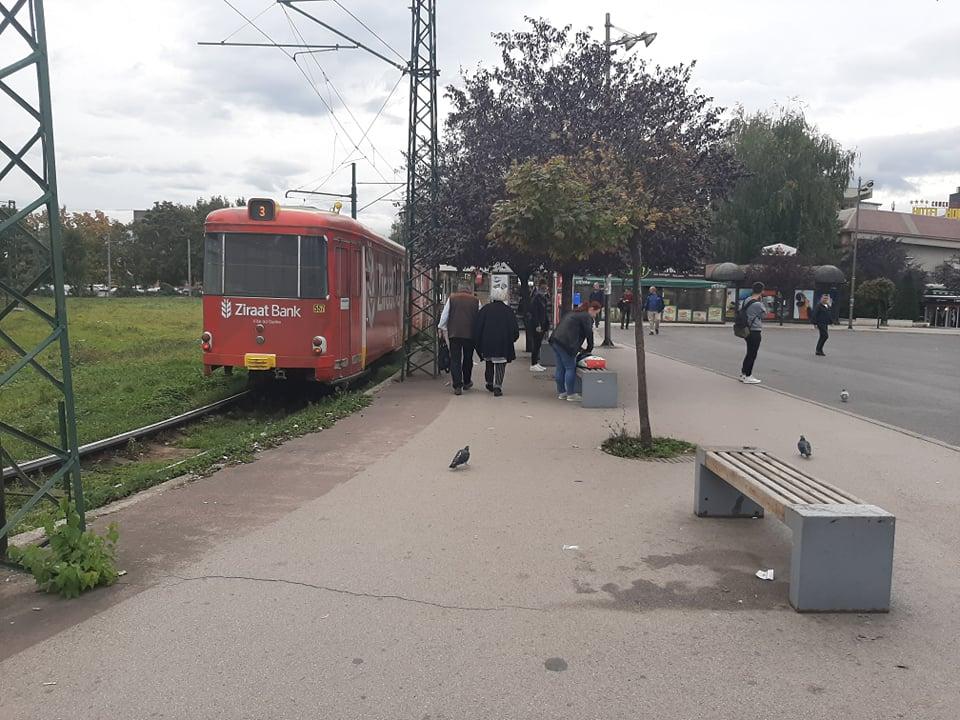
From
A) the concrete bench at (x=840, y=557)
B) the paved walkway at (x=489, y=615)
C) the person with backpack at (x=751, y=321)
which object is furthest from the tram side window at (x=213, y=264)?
the concrete bench at (x=840, y=557)

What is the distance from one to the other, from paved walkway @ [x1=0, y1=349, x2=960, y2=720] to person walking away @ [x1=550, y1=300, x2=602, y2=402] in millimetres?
4588

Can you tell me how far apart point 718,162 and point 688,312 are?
102 feet

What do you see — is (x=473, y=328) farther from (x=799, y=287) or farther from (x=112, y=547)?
(x=799, y=287)

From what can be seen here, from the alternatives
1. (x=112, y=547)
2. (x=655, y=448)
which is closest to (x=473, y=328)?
(x=655, y=448)

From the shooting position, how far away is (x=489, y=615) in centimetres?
421

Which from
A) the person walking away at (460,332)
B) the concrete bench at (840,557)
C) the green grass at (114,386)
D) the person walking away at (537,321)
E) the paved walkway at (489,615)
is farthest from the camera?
the person walking away at (537,321)

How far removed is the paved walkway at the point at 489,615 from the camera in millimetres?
3398

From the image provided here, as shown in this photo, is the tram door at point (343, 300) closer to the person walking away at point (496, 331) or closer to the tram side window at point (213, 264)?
the tram side window at point (213, 264)

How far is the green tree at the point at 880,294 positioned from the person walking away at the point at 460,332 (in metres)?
38.0

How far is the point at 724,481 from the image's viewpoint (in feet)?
19.5

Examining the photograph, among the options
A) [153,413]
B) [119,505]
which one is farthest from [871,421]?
[153,413]

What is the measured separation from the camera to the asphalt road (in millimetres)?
11602

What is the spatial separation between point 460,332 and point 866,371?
34.0 feet

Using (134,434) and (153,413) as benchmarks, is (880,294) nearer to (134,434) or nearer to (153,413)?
(153,413)
